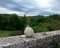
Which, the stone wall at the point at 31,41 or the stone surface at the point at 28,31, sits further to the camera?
the stone surface at the point at 28,31

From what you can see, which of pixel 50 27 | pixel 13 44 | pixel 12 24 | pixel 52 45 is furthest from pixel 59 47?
pixel 12 24

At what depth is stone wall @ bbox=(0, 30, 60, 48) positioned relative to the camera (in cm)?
493

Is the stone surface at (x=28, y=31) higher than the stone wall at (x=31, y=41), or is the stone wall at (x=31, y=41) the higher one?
the stone surface at (x=28, y=31)

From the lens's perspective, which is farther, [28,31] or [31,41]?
[28,31]

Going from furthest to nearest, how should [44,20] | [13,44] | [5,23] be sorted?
[44,20], [5,23], [13,44]

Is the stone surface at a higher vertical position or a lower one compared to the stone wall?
higher

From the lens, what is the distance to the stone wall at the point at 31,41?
4934 millimetres

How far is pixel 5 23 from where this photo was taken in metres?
14.5

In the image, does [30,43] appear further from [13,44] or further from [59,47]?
[59,47]

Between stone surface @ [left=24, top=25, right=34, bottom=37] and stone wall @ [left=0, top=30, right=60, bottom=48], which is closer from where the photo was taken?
stone wall @ [left=0, top=30, right=60, bottom=48]

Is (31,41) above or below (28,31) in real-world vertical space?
below

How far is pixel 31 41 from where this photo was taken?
574 cm

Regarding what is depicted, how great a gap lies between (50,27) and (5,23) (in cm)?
308

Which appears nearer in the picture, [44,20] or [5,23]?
[5,23]
